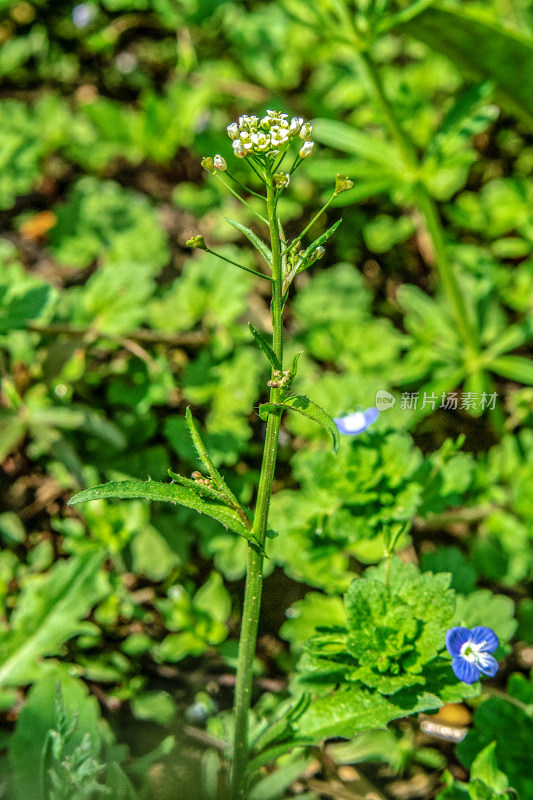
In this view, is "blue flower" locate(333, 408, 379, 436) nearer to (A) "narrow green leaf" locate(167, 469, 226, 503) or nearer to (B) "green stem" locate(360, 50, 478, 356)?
(A) "narrow green leaf" locate(167, 469, 226, 503)

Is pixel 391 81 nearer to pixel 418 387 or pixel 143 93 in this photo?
pixel 143 93

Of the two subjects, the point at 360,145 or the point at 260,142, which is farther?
the point at 360,145

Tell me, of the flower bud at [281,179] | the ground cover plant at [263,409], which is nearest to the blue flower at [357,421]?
the ground cover plant at [263,409]

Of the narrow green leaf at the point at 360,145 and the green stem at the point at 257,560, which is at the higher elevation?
the narrow green leaf at the point at 360,145

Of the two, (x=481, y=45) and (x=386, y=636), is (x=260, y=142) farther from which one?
(x=481, y=45)

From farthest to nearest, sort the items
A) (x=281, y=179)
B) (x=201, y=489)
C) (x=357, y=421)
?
(x=357, y=421)
(x=201, y=489)
(x=281, y=179)

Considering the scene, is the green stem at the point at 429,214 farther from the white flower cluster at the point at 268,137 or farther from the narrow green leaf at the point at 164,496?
the narrow green leaf at the point at 164,496

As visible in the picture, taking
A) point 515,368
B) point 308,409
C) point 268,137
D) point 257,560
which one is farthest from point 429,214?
point 257,560
